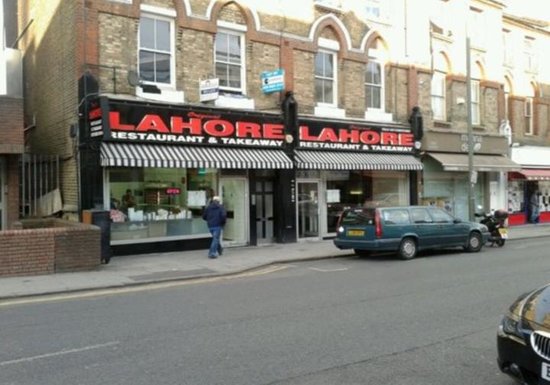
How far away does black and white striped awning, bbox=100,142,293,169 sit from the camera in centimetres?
1448

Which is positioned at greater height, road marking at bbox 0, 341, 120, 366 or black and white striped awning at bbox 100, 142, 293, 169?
black and white striped awning at bbox 100, 142, 293, 169

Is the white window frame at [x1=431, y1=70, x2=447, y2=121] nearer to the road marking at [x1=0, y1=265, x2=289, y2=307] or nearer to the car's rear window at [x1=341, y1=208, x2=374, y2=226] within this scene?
the car's rear window at [x1=341, y1=208, x2=374, y2=226]

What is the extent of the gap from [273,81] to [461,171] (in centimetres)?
1072

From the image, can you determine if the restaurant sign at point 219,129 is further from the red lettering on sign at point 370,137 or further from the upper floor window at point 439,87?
the upper floor window at point 439,87

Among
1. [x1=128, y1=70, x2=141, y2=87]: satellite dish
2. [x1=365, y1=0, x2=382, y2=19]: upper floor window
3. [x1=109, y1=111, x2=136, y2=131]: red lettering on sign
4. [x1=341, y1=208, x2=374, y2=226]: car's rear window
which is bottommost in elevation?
[x1=341, y1=208, x2=374, y2=226]: car's rear window

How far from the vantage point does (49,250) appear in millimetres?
12102

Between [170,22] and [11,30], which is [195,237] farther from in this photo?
[11,30]

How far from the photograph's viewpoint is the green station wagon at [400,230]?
14.9m

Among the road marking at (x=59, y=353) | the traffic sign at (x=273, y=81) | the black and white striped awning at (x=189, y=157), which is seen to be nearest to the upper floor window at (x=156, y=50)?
the black and white striped awning at (x=189, y=157)

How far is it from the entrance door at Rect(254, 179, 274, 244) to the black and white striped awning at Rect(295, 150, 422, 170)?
54.0 inches

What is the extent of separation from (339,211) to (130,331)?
552 inches

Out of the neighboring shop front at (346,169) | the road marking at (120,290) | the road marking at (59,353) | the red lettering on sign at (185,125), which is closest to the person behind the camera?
the road marking at (59,353)

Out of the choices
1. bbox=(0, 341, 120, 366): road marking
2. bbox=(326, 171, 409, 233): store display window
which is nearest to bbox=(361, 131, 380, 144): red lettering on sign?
bbox=(326, 171, 409, 233): store display window

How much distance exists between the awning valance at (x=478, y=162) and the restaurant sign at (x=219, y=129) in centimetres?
295
